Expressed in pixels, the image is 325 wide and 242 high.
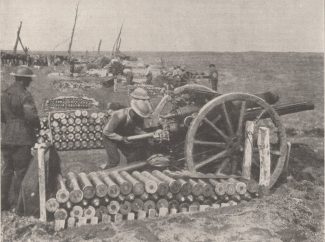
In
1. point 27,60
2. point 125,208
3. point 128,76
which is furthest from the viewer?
point 27,60

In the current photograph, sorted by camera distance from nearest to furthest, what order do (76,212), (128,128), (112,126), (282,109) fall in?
(76,212)
(112,126)
(128,128)
(282,109)

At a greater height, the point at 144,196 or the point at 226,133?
the point at 226,133

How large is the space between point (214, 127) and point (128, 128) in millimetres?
1557

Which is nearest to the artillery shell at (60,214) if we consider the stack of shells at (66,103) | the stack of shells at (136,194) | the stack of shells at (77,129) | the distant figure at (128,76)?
the stack of shells at (136,194)

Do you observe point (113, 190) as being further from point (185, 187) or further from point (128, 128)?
point (128, 128)

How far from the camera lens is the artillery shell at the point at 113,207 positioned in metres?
5.78

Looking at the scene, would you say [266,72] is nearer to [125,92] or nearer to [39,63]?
[125,92]

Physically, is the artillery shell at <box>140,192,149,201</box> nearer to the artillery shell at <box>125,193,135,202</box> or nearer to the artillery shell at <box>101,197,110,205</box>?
the artillery shell at <box>125,193,135,202</box>

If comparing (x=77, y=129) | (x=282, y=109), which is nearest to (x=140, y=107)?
(x=282, y=109)

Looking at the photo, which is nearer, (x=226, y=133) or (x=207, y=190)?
(x=207, y=190)

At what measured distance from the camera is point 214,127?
268 inches

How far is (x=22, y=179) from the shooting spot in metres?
6.26

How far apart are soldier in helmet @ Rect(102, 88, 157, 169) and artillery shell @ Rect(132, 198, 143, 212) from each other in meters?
1.30

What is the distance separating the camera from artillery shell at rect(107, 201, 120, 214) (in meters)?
5.78
